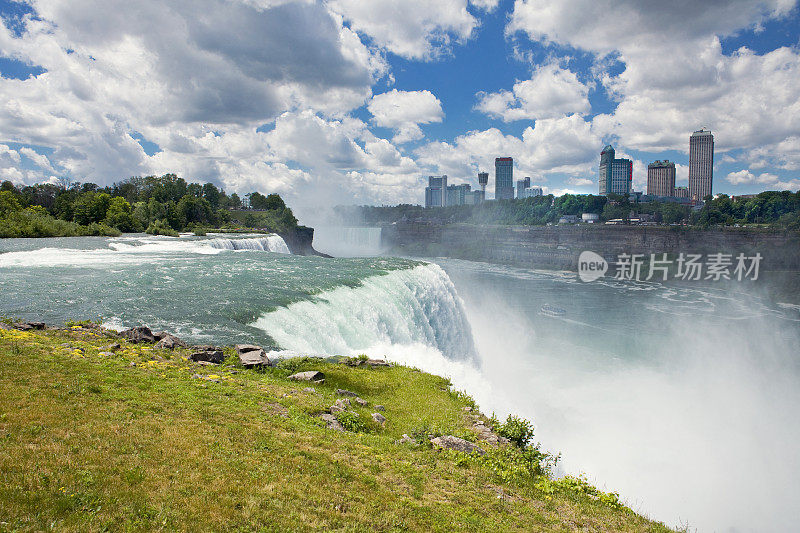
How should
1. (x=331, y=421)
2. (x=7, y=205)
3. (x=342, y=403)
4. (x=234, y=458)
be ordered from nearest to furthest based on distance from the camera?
(x=234, y=458)
(x=331, y=421)
(x=342, y=403)
(x=7, y=205)

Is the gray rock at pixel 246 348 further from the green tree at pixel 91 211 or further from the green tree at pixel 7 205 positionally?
the green tree at pixel 91 211

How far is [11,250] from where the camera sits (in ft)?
112

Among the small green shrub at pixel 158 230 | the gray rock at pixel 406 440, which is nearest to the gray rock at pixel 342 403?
the gray rock at pixel 406 440

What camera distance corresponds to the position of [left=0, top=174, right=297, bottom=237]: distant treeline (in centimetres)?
5147

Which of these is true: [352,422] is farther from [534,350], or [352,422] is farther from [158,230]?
[158,230]

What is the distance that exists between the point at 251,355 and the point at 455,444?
736 centimetres

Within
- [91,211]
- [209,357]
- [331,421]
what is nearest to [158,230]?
[91,211]

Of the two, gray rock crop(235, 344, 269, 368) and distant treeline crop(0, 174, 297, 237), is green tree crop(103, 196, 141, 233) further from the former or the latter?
gray rock crop(235, 344, 269, 368)

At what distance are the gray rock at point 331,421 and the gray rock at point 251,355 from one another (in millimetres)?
3978

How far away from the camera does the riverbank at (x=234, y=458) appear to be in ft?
18.6

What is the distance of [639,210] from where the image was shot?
141 meters

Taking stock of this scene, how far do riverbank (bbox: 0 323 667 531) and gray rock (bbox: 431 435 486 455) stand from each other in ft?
0.62

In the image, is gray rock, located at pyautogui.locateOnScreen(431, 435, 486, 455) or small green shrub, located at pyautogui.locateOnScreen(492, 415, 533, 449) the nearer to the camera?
gray rock, located at pyautogui.locateOnScreen(431, 435, 486, 455)

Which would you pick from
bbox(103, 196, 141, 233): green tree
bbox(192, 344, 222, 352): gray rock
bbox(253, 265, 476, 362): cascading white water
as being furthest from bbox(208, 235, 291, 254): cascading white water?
bbox(192, 344, 222, 352): gray rock
